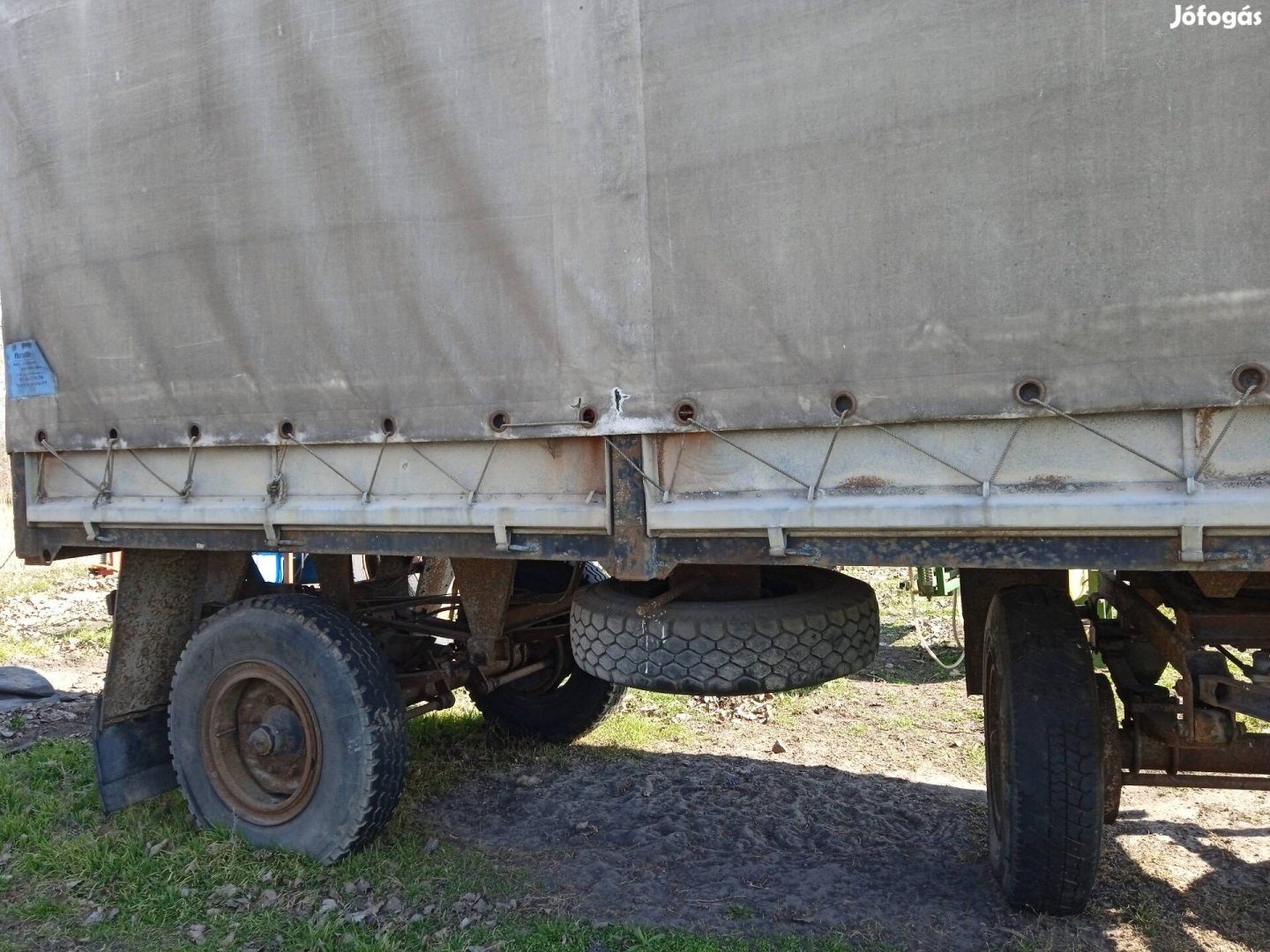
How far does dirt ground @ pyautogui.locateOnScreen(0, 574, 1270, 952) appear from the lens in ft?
11.8

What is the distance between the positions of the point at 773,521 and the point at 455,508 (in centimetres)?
119

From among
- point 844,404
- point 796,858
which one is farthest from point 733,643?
point 796,858

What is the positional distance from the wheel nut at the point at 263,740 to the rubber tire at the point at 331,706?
0.90 feet

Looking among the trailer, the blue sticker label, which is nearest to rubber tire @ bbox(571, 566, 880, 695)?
the trailer

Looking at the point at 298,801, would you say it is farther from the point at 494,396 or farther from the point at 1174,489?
the point at 1174,489

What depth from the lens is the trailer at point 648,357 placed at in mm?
2631

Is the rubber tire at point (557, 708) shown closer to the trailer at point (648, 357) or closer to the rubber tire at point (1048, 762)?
the trailer at point (648, 357)

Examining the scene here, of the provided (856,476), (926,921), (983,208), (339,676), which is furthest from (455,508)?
(926,921)

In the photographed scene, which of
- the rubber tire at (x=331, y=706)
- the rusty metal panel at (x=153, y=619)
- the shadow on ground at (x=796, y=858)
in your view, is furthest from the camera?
the rusty metal panel at (x=153, y=619)

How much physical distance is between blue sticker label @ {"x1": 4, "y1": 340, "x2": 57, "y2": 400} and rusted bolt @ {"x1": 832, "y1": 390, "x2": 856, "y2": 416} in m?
3.49

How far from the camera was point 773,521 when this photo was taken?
304 cm

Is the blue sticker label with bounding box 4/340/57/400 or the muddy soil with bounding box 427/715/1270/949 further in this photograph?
the blue sticker label with bounding box 4/340/57/400

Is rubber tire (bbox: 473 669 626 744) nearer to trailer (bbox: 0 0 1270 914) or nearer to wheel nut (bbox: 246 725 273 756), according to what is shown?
trailer (bbox: 0 0 1270 914)

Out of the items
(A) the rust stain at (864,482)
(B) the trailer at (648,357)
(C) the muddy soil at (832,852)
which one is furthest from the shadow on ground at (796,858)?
(A) the rust stain at (864,482)
